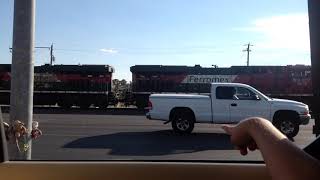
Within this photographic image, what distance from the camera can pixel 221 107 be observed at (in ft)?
53.0

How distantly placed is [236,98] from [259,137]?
14.8 meters

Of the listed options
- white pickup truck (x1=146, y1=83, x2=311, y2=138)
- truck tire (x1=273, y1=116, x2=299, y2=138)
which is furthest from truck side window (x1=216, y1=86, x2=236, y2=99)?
truck tire (x1=273, y1=116, x2=299, y2=138)

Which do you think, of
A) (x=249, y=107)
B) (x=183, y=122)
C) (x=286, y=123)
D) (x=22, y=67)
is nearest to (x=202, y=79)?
(x=183, y=122)

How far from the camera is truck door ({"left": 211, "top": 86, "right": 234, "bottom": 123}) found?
15.6m

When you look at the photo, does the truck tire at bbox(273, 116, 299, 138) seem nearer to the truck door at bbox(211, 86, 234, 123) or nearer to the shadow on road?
the shadow on road

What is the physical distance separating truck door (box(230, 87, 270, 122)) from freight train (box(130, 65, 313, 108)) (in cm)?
1519

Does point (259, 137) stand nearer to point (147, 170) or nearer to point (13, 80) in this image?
point (147, 170)

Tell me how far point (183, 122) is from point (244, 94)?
2097mm

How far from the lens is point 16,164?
3.06 meters

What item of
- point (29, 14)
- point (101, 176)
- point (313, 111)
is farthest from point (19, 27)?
point (313, 111)

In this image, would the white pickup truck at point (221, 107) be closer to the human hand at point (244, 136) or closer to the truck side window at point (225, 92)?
the truck side window at point (225, 92)

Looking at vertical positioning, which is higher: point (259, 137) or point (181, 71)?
point (181, 71)

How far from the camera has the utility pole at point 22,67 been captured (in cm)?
365

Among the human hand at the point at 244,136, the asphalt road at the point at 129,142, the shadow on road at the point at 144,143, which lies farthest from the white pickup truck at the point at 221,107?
the human hand at the point at 244,136
